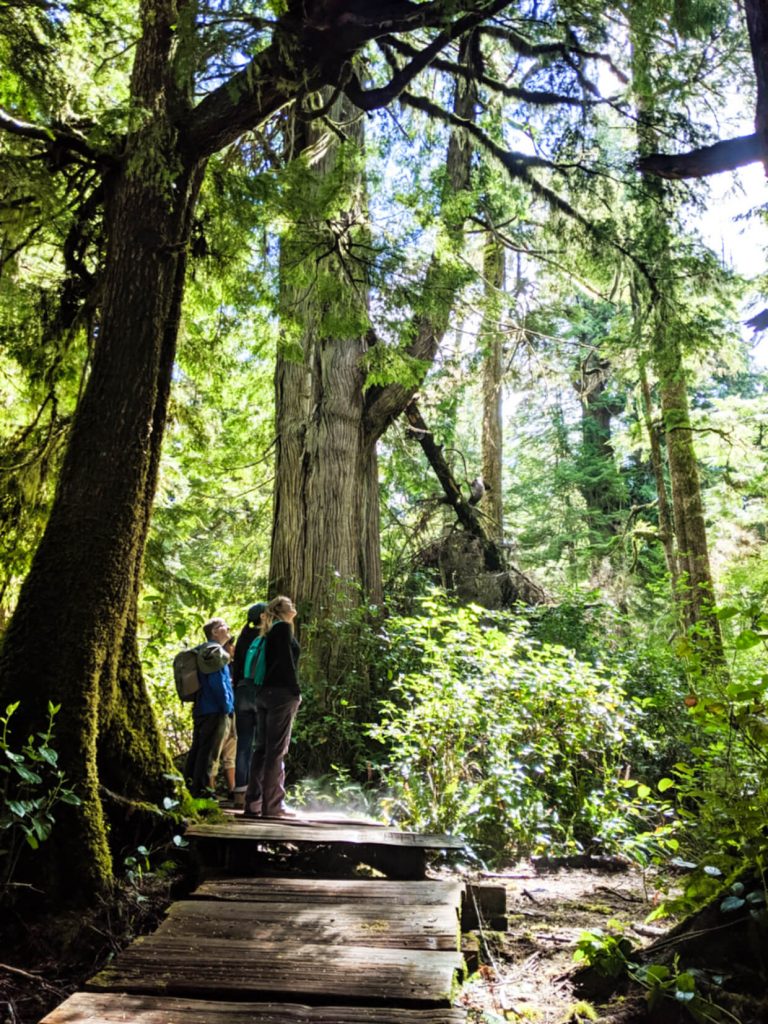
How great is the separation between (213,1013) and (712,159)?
409 centimetres

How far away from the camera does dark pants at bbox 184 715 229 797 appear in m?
6.48

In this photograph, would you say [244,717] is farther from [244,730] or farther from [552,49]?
[552,49]

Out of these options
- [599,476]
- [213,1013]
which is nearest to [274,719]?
[213,1013]

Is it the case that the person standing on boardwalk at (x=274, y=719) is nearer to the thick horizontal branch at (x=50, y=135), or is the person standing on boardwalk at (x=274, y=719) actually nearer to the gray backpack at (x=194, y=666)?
the gray backpack at (x=194, y=666)

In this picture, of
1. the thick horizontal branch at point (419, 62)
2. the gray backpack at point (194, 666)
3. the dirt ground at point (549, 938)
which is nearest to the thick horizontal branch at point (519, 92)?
the thick horizontal branch at point (419, 62)

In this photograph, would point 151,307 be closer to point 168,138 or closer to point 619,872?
point 168,138

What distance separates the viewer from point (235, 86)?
521 centimetres

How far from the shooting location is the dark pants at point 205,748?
648cm

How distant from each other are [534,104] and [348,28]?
300cm

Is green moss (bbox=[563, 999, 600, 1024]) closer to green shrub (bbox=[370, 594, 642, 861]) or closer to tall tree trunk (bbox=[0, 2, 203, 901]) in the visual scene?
tall tree trunk (bbox=[0, 2, 203, 901])

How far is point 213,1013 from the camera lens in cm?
300

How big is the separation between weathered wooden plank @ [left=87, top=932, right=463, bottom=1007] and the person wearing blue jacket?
9.22 feet

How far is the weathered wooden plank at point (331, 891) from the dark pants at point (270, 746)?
50.8 inches

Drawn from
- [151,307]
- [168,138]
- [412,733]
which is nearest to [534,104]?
[168,138]
